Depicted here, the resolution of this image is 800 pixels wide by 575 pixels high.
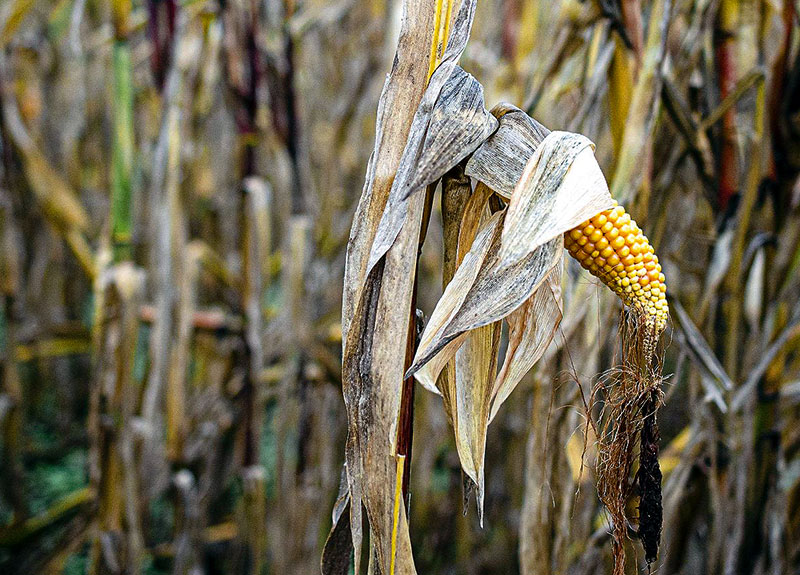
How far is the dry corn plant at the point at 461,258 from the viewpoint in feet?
1.18

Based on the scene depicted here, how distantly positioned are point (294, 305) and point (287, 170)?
194 mm

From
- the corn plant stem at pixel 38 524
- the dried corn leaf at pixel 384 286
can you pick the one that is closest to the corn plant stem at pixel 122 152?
the corn plant stem at pixel 38 524

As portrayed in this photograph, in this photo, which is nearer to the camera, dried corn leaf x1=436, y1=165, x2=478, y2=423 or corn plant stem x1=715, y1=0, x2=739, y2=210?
dried corn leaf x1=436, y1=165, x2=478, y2=423

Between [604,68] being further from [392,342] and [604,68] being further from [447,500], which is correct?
[447,500]

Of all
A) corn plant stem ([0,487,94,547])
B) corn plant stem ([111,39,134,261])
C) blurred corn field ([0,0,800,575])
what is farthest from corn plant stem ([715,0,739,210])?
corn plant stem ([0,487,94,547])

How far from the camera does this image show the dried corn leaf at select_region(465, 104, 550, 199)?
37 cm

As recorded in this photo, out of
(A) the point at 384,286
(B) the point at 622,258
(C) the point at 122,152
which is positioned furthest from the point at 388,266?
(C) the point at 122,152

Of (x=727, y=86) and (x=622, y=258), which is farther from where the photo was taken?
(x=727, y=86)

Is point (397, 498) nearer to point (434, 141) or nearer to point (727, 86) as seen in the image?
point (434, 141)

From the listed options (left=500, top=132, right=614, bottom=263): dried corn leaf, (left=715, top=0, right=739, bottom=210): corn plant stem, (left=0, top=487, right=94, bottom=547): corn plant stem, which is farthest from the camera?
(left=0, top=487, right=94, bottom=547): corn plant stem

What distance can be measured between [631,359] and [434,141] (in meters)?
0.17

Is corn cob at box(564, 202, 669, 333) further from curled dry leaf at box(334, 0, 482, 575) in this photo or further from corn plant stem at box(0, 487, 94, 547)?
corn plant stem at box(0, 487, 94, 547)

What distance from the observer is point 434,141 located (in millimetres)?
361

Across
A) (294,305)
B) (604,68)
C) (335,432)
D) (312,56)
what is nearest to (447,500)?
(335,432)
